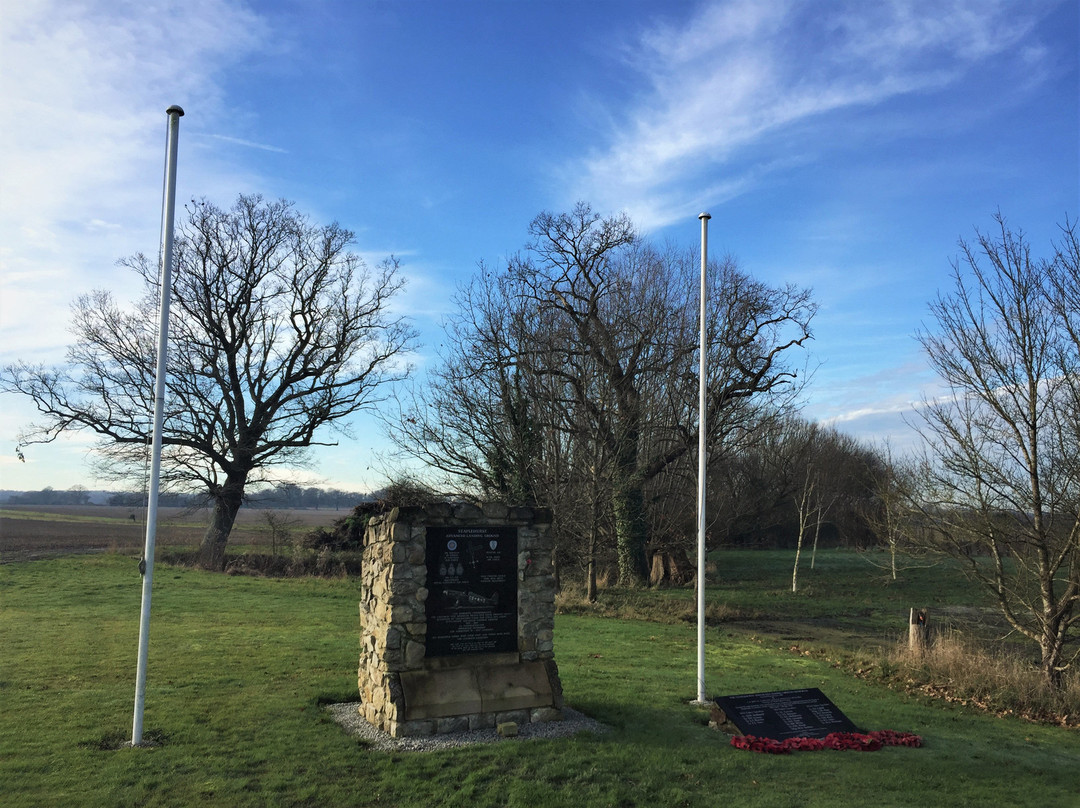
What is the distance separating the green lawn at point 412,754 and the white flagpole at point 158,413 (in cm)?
68

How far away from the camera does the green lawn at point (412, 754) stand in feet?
22.2

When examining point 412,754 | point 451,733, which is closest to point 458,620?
point 451,733

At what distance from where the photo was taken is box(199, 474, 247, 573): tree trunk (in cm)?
2995

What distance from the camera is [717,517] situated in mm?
26922

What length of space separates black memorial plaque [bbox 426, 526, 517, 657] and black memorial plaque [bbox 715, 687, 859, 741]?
2757mm

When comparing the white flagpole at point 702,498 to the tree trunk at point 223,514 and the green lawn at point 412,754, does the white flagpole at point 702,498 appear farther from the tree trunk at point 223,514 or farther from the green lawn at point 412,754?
the tree trunk at point 223,514

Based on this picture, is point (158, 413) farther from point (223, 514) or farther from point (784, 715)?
point (223, 514)

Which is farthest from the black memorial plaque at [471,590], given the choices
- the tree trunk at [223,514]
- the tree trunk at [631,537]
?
the tree trunk at [223,514]

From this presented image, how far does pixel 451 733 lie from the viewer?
8.37m

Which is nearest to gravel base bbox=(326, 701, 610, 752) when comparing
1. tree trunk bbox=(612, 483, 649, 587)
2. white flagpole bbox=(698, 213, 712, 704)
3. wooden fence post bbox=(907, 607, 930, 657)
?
white flagpole bbox=(698, 213, 712, 704)

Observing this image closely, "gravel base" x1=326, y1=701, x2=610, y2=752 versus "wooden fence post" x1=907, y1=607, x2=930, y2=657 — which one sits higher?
"wooden fence post" x1=907, y1=607, x2=930, y2=657

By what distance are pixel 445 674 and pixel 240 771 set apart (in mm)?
2317

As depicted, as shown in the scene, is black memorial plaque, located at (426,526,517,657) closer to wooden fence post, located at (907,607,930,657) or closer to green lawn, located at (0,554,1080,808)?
green lawn, located at (0,554,1080,808)

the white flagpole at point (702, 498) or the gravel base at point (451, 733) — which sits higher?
the white flagpole at point (702, 498)
